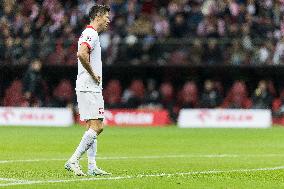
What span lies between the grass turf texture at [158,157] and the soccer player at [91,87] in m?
0.44

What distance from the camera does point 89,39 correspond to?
13477 mm

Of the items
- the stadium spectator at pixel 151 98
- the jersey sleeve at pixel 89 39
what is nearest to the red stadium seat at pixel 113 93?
the stadium spectator at pixel 151 98

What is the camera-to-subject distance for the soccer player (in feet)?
44.0

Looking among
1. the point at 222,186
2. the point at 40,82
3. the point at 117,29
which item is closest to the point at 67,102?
the point at 40,82

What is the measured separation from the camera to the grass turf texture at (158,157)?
12.3 metres

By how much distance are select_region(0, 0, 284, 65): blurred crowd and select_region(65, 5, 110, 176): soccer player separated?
22675 mm

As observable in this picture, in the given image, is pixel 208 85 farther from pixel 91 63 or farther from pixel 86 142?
pixel 86 142

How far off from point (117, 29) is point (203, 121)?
5.52 meters

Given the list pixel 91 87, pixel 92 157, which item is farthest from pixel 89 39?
pixel 92 157

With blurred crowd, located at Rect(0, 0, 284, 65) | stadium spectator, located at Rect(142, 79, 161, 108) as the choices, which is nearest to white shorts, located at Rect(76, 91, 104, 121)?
blurred crowd, located at Rect(0, 0, 284, 65)

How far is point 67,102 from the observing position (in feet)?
128

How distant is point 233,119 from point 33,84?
8985mm

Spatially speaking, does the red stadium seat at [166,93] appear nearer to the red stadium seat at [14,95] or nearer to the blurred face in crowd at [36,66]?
the blurred face in crowd at [36,66]

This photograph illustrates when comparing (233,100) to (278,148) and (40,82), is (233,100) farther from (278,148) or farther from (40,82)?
(278,148)
